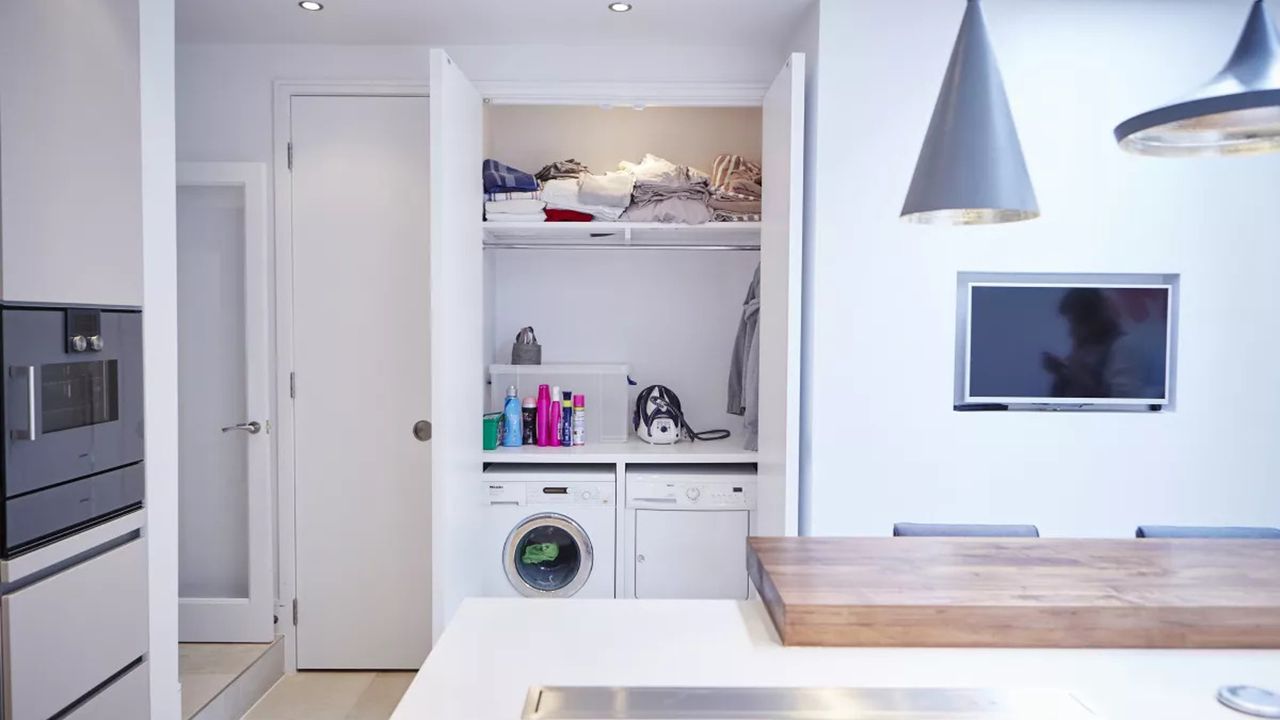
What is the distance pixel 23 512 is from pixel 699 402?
8.54 ft

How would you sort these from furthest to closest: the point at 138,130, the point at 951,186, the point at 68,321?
the point at 138,130, the point at 68,321, the point at 951,186

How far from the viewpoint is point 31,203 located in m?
1.66

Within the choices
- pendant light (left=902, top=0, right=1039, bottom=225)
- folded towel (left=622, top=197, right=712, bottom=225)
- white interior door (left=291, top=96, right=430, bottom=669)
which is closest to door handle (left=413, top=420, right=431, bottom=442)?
white interior door (left=291, top=96, right=430, bottom=669)

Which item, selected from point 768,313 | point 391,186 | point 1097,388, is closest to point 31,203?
point 391,186

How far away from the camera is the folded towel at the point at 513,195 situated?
3203 millimetres

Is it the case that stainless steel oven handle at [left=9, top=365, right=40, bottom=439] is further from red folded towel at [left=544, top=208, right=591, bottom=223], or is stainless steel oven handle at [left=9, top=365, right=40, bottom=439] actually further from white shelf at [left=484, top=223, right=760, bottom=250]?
red folded towel at [left=544, top=208, right=591, bottom=223]

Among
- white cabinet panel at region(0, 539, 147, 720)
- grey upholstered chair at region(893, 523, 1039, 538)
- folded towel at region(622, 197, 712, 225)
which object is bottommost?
white cabinet panel at region(0, 539, 147, 720)

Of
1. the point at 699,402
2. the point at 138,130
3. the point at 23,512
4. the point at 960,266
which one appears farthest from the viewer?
the point at 699,402

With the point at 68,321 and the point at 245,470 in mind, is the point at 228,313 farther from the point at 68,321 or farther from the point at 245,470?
the point at 68,321

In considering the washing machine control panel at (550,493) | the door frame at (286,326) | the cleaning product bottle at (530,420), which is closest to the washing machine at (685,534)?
the washing machine control panel at (550,493)

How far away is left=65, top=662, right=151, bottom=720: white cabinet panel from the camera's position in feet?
6.02

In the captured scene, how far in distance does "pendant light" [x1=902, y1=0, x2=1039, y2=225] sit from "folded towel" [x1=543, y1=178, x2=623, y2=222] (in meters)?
1.76

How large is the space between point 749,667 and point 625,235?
234 centimetres

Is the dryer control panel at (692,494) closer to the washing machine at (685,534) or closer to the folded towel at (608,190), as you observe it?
the washing machine at (685,534)
